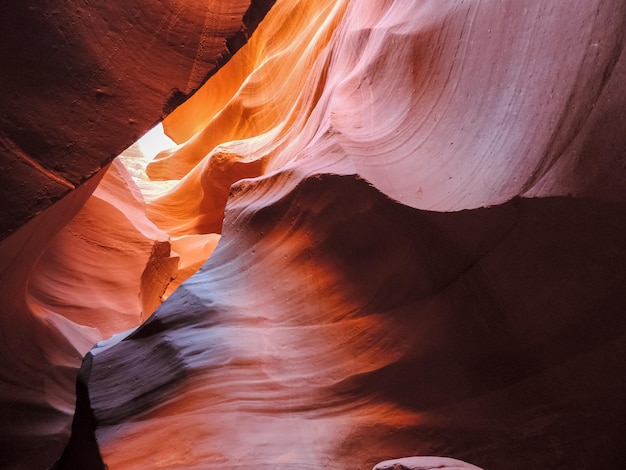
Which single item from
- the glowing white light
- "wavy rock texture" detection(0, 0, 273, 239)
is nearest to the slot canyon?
"wavy rock texture" detection(0, 0, 273, 239)

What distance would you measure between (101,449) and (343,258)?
140cm

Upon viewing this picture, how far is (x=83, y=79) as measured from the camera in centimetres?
204

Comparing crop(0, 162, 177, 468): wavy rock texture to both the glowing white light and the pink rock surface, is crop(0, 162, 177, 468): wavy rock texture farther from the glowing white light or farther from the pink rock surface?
the glowing white light

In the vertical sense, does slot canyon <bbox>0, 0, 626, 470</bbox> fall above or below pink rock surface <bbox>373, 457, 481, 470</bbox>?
above

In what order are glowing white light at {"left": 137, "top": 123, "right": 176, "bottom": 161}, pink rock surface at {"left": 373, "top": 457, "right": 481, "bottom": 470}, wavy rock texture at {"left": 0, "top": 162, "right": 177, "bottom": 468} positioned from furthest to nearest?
glowing white light at {"left": 137, "top": 123, "right": 176, "bottom": 161}, wavy rock texture at {"left": 0, "top": 162, "right": 177, "bottom": 468}, pink rock surface at {"left": 373, "top": 457, "right": 481, "bottom": 470}

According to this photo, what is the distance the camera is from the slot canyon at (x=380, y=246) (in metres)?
1.90

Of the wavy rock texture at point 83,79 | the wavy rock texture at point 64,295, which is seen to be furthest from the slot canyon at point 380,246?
the wavy rock texture at point 64,295

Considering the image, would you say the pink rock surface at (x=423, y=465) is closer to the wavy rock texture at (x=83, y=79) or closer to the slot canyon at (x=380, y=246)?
the slot canyon at (x=380, y=246)

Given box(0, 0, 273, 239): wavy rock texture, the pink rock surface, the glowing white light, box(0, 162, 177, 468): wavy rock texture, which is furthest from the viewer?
the glowing white light

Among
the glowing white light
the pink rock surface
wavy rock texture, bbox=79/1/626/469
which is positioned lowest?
the pink rock surface

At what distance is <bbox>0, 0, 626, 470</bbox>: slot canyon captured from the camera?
1898mm

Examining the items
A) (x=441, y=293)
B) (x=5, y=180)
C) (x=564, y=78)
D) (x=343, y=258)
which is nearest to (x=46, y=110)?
(x=5, y=180)

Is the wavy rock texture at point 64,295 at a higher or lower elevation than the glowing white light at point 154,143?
lower

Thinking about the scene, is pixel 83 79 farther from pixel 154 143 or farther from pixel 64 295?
pixel 154 143
